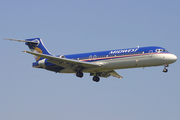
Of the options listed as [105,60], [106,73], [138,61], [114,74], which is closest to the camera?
[138,61]

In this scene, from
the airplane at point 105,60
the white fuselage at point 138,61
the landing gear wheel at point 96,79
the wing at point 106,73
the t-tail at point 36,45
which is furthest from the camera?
the t-tail at point 36,45

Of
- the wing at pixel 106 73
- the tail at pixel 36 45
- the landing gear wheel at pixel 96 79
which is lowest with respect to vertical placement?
the landing gear wheel at pixel 96 79

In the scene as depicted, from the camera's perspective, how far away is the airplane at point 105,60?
40.7 m

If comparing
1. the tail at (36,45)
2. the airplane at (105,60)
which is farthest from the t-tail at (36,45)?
the airplane at (105,60)

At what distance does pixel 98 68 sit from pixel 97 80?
19.4 feet

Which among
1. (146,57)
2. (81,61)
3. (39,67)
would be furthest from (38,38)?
(146,57)

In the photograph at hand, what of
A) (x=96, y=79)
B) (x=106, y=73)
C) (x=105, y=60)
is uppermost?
(x=105, y=60)

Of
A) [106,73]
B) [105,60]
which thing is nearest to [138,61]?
[105,60]

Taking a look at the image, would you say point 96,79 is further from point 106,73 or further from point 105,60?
point 105,60

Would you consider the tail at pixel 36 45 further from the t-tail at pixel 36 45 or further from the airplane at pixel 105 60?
the airplane at pixel 105 60

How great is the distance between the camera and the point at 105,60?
140 feet

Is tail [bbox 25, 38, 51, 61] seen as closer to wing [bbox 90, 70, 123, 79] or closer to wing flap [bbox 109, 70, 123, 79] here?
wing [bbox 90, 70, 123, 79]

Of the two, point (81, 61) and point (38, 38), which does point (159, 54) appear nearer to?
point (81, 61)

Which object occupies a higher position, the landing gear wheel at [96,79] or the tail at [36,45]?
the tail at [36,45]
